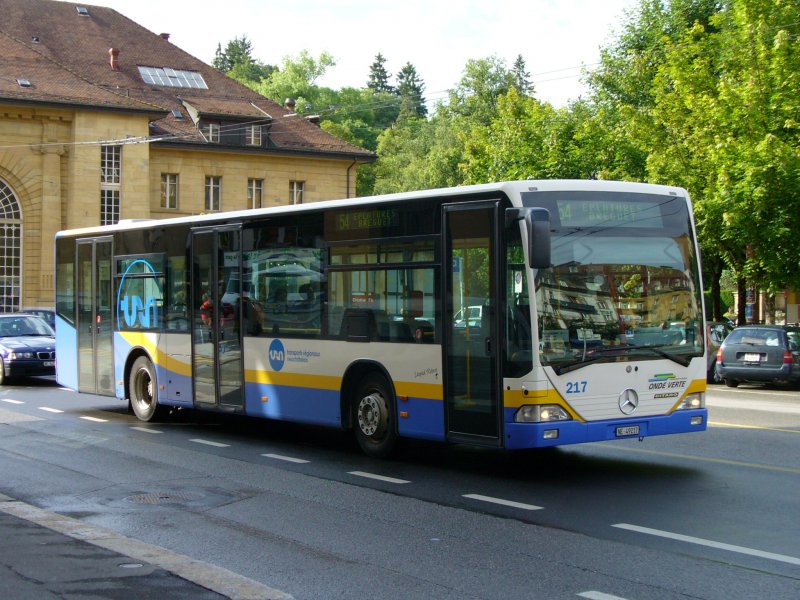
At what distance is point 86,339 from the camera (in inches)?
715

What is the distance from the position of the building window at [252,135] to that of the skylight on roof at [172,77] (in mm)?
3782

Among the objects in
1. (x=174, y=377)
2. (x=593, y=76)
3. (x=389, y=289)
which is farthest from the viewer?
(x=593, y=76)

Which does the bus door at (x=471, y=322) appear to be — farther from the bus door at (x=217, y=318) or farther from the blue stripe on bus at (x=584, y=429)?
the bus door at (x=217, y=318)

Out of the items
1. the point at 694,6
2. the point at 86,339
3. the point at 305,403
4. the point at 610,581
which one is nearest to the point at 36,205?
the point at 694,6

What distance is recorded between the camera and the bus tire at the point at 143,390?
54.3 feet

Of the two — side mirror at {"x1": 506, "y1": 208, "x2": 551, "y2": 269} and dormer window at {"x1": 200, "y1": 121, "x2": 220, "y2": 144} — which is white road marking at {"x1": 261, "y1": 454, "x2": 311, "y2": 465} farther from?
dormer window at {"x1": 200, "y1": 121, "x2": 220, "y2": 144}

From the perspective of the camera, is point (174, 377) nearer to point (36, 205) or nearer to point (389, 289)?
point (389, 289)

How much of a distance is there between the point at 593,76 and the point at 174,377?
3491 cm

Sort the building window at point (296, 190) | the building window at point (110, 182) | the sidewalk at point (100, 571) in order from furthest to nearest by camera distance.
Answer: the building window at point (296, 190) < the building window at point (110, 182) < the sidewalk at point (100, 571)

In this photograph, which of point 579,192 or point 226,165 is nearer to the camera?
point 579,192

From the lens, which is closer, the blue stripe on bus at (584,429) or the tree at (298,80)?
the blue stripe on bus at (584,429)

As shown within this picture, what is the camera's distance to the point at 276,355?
13805 millimetres

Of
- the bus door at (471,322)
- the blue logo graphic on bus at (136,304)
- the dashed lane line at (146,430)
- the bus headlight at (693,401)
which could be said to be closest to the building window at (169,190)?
the blue logo graphic on bus at (136,304)

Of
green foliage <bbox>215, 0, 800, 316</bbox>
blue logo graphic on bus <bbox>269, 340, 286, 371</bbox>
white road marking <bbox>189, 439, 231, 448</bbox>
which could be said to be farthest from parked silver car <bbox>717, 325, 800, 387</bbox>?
white road marking <bbox>189, 439, 231, 448</bbox>
